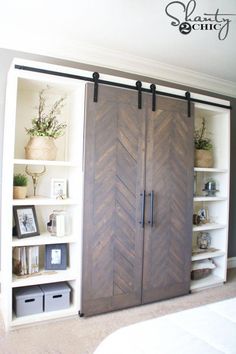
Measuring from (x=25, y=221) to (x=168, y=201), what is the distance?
1468 millimetres

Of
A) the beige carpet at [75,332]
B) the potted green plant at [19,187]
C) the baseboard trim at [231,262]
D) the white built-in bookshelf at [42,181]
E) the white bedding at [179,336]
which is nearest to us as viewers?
the white bedding at [179,336]

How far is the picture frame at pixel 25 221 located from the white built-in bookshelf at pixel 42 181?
64 millimetres

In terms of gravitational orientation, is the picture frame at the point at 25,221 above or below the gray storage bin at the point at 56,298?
above

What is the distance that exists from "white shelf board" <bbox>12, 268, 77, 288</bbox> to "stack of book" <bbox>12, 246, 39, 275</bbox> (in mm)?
52

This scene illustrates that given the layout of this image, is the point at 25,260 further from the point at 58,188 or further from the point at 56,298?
the point at 58,188

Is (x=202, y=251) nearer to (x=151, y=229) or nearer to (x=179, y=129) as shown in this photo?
(x=151, y=229)

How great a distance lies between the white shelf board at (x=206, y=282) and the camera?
10.8 ft

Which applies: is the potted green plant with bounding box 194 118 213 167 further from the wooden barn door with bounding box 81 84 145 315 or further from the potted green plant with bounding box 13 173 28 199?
the potted green plant with bounding box 13 173 28 199

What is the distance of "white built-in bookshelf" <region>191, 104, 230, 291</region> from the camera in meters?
3.46

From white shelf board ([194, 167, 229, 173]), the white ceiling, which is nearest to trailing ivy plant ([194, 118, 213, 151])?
white shelf board ([194, 167, 229, 173])

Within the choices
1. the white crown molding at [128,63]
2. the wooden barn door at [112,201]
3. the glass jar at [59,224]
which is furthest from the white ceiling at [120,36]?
the glass jar at [59,224]

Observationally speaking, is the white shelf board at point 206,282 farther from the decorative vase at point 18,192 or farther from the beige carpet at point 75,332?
the decorative vase at point 18,192

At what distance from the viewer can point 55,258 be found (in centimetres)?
269

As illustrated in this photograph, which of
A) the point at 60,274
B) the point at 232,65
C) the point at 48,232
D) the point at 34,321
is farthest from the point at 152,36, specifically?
the point at 34,321
